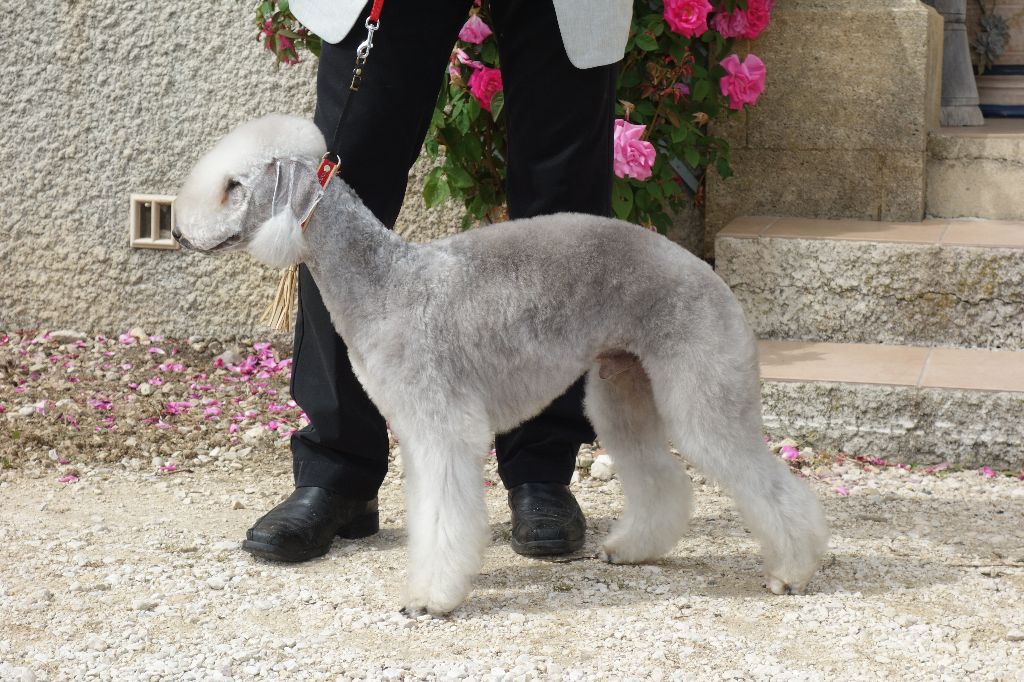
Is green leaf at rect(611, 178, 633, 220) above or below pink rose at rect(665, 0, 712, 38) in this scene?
below

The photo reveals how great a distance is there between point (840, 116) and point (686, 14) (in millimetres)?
975

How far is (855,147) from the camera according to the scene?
16.6 feet

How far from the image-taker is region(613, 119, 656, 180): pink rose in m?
4.42

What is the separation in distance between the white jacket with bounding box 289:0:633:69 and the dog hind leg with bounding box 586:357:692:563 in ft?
2.74

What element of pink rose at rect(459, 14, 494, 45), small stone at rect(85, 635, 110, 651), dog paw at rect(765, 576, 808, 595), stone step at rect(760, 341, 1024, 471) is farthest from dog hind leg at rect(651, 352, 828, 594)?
pink rose at rect(459, 14, 494, 45)

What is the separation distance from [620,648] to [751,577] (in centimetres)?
59

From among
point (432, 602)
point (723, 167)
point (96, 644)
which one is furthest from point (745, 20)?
point (96, 644)

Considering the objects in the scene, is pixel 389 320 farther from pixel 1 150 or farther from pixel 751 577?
pixel 1 150

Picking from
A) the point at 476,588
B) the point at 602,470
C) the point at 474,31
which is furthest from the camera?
the point at 474,31

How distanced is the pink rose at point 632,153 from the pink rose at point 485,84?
480mm

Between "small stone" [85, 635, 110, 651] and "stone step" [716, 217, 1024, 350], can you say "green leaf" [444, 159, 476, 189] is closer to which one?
"stone step" [716, 217, 1024, 350]

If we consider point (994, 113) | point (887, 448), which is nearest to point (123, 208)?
point (887, 448)

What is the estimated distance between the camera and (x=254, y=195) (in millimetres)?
2654

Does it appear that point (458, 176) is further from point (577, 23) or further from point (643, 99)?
point (577, 23)
